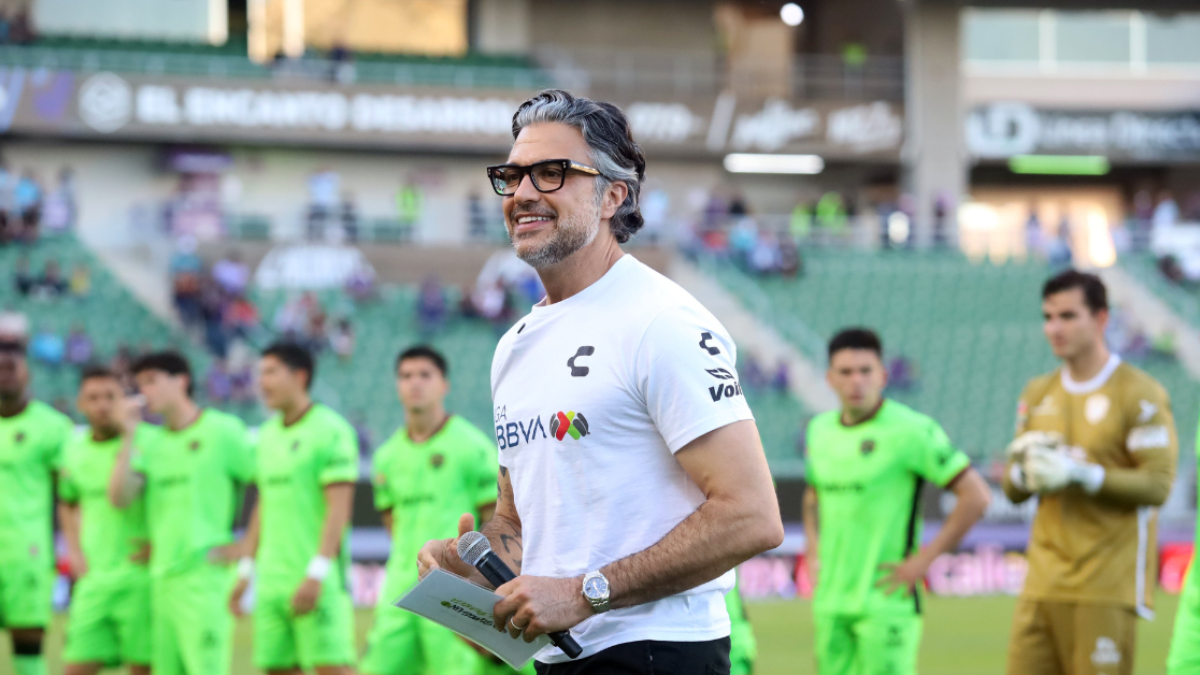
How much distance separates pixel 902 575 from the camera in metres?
7.21

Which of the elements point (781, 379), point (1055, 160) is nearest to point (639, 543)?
point (781, 379)

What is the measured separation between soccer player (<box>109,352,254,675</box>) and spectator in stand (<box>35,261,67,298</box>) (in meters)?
14.7

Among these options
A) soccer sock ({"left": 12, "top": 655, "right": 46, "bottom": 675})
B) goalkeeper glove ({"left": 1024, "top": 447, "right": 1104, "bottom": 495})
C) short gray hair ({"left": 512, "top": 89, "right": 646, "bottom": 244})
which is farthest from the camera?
soccer sock ({"left": 12, "top": 655, "right": 46, "bottom": 675})

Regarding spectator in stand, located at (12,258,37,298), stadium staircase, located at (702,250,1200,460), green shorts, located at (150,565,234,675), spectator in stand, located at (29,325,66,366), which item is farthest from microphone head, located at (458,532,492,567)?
spectator in stand, located at (12,258,37,298)

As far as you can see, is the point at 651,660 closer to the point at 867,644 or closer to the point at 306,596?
the point at 867,644

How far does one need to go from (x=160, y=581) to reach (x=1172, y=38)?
1277 inches

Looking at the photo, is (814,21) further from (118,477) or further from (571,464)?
(571,464)

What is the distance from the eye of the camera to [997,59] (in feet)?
113

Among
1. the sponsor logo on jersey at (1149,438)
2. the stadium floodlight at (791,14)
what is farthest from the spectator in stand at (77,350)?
the stadium floodlight at (791,14)

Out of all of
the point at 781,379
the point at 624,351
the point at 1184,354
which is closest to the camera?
the point at 624,351

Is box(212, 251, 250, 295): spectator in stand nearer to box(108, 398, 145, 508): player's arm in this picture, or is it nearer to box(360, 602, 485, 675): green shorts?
box(108, 398, 145, 508): player's arm

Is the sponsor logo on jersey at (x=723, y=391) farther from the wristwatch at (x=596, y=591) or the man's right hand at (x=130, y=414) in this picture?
the man's right hand at (x=130, y=414)

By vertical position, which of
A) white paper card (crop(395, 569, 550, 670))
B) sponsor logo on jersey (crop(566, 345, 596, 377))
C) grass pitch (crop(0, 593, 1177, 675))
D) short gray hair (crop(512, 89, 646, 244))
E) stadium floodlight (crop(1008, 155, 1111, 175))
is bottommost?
grass pitch (crop(0, 593, 1177, 675))

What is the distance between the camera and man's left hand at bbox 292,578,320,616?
810 cm
